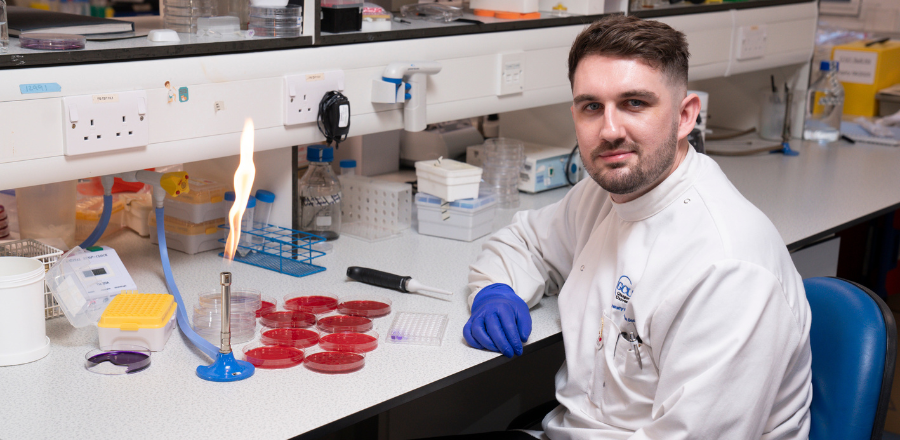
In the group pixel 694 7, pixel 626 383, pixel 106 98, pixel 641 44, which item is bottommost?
pixel 626 383

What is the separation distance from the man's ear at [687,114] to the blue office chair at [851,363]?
0.41 meters

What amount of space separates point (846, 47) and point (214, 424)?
10.7 feet

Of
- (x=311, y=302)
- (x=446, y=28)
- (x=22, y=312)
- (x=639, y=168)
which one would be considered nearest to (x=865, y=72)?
(x=446, y=28)

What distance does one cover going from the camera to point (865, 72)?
3422 mm

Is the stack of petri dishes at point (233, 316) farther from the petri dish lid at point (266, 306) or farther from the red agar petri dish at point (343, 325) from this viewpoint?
the red agar petri dish at point (343, 325)

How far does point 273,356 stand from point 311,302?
0.24 m

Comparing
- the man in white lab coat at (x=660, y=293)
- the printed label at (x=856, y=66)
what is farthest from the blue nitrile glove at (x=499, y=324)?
the printed label at (x=856, y=66)

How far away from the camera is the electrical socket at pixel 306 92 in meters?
1.71

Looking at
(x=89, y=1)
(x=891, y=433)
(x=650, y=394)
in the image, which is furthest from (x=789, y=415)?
(x=89, y=1)

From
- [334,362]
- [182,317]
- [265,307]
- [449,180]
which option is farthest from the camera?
[449,180]

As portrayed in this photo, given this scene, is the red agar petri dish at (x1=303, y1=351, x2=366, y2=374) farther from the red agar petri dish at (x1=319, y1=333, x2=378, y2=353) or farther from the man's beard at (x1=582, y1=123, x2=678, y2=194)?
the man's beard at (x1=582, y1=123, x2=678, y2=194)

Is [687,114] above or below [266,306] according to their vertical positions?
above

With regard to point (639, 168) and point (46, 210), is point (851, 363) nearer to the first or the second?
point (639, 168)

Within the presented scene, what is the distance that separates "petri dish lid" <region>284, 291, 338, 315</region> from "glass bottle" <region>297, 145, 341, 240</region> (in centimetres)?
39
